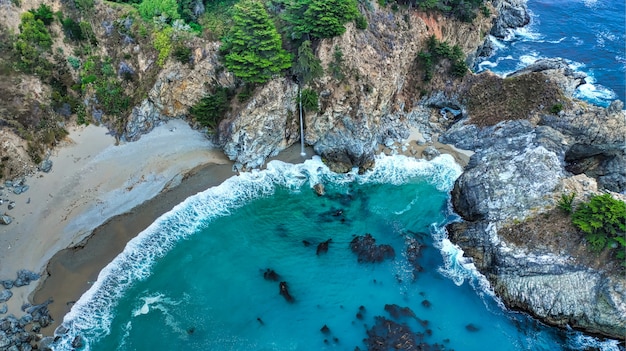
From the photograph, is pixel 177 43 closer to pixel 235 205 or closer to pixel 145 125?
pixel 145 125

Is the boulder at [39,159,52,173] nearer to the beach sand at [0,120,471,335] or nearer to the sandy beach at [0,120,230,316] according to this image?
the sandy beach at [0,120,230,316]

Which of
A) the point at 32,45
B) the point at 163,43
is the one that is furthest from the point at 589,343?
the point at 32,45

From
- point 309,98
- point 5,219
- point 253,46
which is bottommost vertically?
point 5,219

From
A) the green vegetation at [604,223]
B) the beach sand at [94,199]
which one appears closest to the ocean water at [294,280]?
the beach sand at [94,199]

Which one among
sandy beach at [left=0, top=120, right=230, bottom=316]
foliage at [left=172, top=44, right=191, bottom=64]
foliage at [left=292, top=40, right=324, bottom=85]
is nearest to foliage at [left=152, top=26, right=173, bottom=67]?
foliage at [left=172, top=44, right=191, bottom=64]

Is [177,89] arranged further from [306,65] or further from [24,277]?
[24,277]
